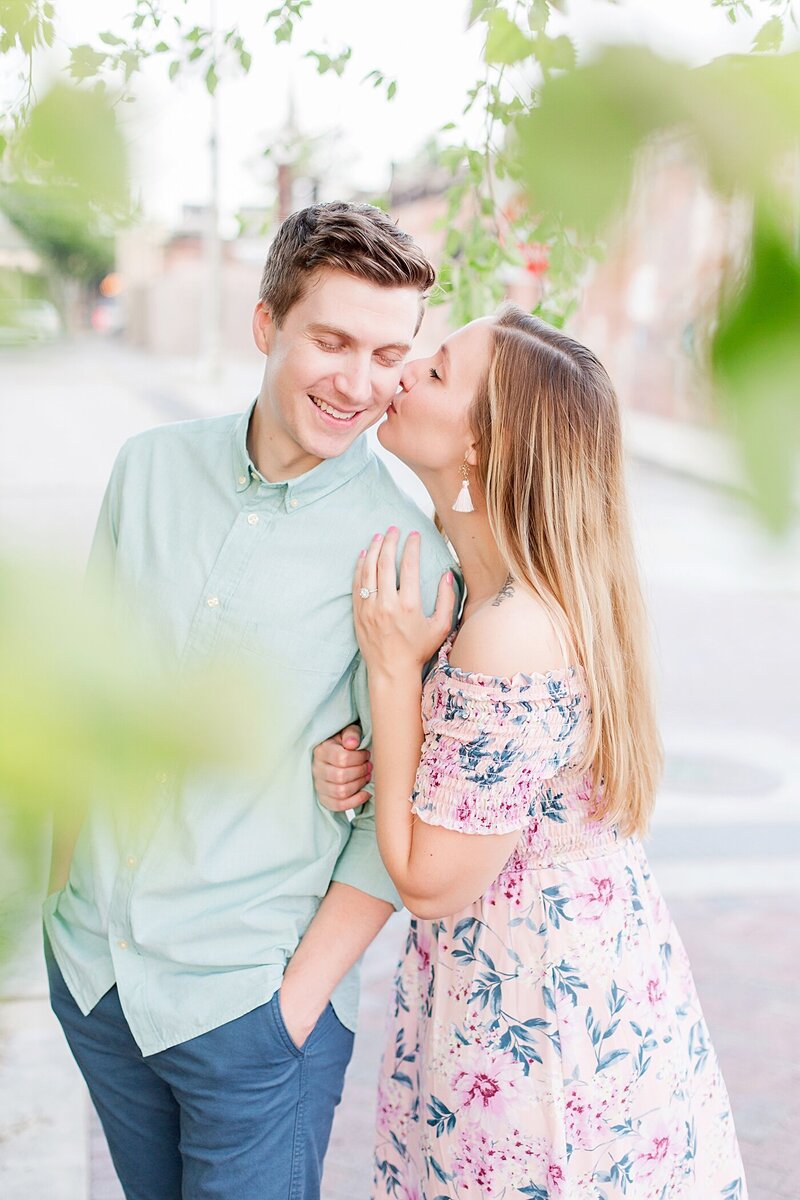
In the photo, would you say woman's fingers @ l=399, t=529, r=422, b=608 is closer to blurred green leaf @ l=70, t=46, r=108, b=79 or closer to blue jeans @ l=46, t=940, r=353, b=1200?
blue jeans @ l=46, t=940, r=353, b=1200

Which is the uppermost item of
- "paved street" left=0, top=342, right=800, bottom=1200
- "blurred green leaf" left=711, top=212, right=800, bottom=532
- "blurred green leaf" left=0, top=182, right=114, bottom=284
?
"blurred green leaf" left=0, top=182, right=114, bottom=284

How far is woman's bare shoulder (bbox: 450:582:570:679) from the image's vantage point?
152 cm

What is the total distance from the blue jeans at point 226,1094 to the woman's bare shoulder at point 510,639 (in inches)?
20.5

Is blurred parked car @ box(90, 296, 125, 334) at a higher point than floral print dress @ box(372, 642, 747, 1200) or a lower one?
higher

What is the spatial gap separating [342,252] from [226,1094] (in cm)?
107

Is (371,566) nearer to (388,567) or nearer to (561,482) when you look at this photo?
(388,567)

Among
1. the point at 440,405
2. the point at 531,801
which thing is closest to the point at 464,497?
the point at 440,405

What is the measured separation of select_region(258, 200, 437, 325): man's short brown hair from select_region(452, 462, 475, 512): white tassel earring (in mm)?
240

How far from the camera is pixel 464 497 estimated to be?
1604 millimetres

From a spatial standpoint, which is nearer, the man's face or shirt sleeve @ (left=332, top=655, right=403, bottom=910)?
the man's face

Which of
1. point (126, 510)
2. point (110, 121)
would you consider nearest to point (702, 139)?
point (110, 121)

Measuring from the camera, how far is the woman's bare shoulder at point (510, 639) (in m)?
1.52

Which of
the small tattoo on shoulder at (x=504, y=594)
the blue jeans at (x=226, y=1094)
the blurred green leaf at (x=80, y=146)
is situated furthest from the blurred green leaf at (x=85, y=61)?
the blue jeans at (x=226, y=1094)

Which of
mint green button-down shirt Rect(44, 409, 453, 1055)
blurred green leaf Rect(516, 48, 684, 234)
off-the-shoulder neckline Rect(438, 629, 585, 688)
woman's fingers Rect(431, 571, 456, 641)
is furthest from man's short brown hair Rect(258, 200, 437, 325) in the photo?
blurred green leaf Rect(516, 48, 684, 234)
